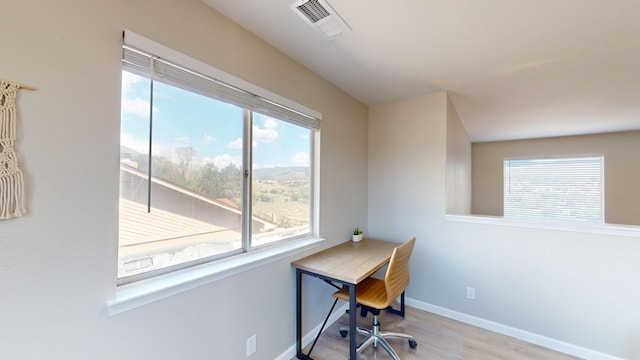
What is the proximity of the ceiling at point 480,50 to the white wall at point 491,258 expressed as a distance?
22.3 inches

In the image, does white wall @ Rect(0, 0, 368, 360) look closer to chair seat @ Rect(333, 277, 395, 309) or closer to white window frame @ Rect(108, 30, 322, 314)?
white window frame @ Rect(108, 30, 322, 314)

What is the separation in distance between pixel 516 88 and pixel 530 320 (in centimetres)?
216

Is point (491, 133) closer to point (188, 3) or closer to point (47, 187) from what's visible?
point (188, 3)

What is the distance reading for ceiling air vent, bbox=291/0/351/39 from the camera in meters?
1.43

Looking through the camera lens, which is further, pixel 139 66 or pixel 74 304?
pixel 139 66

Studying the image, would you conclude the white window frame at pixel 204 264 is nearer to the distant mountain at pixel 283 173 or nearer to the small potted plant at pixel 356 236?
the distant mountain at pixel 283 173

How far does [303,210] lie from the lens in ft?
7.65

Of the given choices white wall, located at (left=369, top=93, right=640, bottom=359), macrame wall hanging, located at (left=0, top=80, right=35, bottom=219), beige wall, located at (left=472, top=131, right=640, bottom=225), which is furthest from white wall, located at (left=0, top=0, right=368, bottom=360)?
beige wall, located at (left=472, top=131, right=640, bottom=225)

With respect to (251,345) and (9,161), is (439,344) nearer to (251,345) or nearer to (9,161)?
(251,345)

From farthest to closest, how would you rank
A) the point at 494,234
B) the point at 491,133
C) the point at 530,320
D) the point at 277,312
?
1. the point at 491,133
2. the point at 494,234
3. the point at 530,320
4. the point at 277,312

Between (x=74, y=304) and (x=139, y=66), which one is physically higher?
(x=139, y=66)

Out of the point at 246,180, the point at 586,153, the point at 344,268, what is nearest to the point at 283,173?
the point at 246,180

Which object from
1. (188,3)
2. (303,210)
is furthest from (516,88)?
(188,3)

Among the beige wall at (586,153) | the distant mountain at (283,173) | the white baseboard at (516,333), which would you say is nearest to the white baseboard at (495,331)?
the white baseboard at (516,333)
